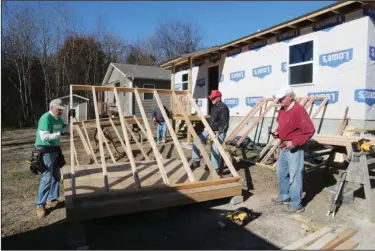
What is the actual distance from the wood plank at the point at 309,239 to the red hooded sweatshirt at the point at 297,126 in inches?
45.8

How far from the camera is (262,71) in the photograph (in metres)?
9.90

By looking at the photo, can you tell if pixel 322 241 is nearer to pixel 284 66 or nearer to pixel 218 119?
pixel 218 119

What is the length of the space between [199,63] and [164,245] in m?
10.9

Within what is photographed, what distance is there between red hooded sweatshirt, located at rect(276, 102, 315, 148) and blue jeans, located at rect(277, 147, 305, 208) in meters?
0.20

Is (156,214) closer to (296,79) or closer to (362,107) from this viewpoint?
(362,107)

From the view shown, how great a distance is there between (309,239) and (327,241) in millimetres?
188

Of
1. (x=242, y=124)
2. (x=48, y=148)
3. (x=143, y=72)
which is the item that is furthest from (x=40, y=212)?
(x=143, y=72)

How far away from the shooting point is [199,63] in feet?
44.5

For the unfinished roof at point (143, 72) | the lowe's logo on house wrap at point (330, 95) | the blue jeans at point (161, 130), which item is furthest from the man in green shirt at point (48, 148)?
the unfinished roof at point (143, 72)

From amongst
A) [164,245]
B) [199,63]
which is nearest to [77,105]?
[199,63]

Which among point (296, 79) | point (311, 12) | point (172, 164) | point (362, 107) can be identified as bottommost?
point (172, 164)

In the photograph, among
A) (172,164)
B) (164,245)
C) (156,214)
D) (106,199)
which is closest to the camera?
(164,245)

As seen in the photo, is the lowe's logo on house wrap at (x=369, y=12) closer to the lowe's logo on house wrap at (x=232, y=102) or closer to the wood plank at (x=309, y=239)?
the lowe's logo on house wrap at (x=232, y=102)

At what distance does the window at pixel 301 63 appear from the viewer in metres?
8.45
